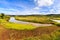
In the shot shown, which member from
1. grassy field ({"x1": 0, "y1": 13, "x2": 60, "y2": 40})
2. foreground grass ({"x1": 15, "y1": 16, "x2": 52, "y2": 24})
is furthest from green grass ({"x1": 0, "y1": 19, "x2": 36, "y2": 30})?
foreground grass ({"x1": 15, "y1": 16, "x2": 52, "y2": 24})

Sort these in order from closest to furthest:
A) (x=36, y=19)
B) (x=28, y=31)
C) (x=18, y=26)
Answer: (x=28, y=31) → (x=18, y=26) → (x=36, y=19)

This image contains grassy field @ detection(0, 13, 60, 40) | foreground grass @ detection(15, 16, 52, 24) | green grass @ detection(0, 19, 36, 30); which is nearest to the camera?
grassy field @ detection(0, 13, 60, 40)

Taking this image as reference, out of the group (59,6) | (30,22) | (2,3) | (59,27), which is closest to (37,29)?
(30,22)

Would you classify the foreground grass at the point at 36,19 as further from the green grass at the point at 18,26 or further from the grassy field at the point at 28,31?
the green grass at the point at 18,26

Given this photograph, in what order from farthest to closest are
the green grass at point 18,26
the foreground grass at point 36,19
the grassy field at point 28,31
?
1. the foreground grass at point 36,19
2. the green grass at point 18,26
3. the grassy field at point 28,31

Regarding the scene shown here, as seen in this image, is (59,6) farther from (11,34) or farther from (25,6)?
(11,34)

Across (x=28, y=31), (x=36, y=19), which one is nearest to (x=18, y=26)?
(x=28, y=31)

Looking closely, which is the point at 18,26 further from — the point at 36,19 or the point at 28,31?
the point at 36,19

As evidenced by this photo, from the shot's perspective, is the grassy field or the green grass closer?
the grassy field

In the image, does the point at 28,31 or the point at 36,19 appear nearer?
the point at 28,31

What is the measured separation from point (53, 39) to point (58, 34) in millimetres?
250

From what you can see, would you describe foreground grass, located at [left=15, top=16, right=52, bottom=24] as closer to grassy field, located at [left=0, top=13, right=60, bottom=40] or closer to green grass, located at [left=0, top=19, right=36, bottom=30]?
grassy field, located at [left=0, top=13, right=60, bottom=40]

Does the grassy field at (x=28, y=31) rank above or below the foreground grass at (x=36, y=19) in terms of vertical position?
below

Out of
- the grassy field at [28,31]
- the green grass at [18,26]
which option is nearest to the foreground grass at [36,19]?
the grassy field at [28,31]
